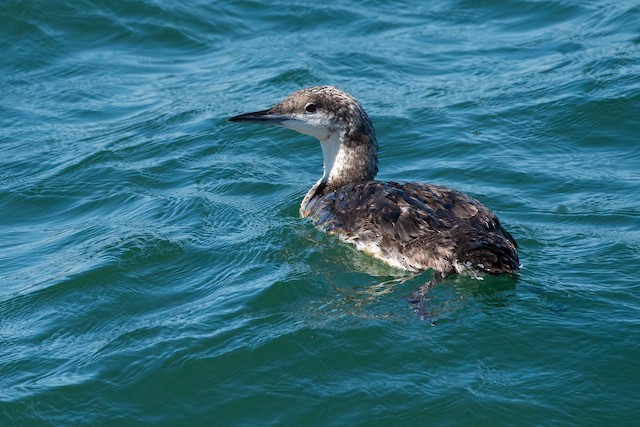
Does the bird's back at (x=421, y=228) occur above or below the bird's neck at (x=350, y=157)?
below

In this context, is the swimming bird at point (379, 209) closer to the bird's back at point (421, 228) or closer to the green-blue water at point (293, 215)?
the bird's back at point (421, 228)

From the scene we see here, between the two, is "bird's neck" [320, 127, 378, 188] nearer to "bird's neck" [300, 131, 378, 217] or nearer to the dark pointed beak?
"bird's neck" [300, 131, 378, 217]

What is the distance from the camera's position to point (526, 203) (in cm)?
1005

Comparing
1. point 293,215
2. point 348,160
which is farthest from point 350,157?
point 293,215

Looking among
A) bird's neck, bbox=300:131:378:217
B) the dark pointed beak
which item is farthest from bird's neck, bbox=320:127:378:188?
the dark pointed beak

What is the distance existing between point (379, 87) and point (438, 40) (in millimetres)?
1852

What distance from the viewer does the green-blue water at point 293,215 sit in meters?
6.82

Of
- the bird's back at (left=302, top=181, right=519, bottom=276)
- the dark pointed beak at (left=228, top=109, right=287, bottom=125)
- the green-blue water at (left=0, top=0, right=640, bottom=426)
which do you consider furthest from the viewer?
the dark pointed beak at (left=228, top=109, right=287, bottom=125)

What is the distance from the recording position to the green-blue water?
6820mm

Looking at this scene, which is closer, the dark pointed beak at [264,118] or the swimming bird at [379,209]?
the swimming bird at [379,209]

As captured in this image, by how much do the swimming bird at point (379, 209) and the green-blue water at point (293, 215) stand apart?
177 mm

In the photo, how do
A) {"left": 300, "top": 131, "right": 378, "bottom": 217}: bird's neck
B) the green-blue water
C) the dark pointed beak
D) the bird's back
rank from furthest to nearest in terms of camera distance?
{"left": 300, "top": 131, "right": 378, "bottom": 217}: bird's neck, the dark pointed beak, the bird's back, the green-blue water

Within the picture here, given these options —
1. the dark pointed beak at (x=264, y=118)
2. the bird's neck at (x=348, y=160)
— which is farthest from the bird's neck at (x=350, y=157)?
the dark pointed beak at (x=264, y=118)

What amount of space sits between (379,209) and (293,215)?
1684 mm
